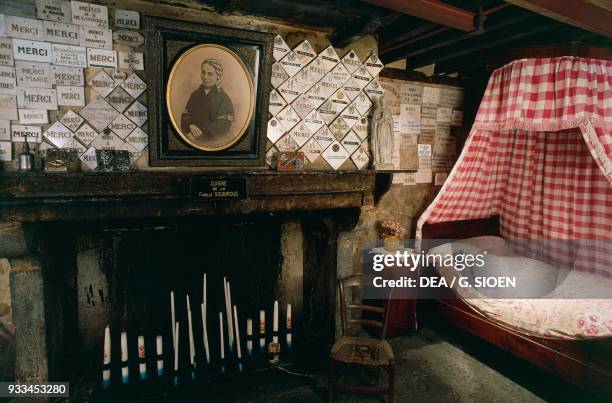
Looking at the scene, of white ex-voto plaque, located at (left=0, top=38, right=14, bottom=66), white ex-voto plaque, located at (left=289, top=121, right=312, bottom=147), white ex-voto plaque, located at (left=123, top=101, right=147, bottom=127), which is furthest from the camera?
white ex-voto plaque, located at (left=289, top=121, right=312, bottom=147)

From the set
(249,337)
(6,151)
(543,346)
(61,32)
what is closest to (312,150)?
(249,337)

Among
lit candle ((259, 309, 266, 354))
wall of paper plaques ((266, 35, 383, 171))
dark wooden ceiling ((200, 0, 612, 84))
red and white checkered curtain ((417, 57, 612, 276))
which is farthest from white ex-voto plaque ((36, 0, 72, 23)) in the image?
red and white checkered curtain ((417, 57, 612, 276))

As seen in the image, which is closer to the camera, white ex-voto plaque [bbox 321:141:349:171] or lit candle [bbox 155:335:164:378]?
lit candle [bbox 155:335:164:378]

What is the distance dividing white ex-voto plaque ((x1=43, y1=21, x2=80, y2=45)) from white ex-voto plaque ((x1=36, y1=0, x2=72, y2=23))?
33mm

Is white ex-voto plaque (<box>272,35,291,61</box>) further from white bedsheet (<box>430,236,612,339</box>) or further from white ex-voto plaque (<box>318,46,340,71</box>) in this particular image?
white bedsheet (<box>430,236,612,339</box>)

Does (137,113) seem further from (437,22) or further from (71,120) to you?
(437,22)

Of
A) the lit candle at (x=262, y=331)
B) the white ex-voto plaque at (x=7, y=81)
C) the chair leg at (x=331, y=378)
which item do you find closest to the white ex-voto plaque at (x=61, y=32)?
the white ex-voto plaque at (x=7, y=81)

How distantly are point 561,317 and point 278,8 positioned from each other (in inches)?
140

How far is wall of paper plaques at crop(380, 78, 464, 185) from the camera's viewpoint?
13.5 feet

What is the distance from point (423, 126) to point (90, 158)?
3.67 meters

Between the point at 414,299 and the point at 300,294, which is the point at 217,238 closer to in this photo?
→ the point at 300,294

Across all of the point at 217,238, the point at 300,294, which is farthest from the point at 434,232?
the point at 217,238

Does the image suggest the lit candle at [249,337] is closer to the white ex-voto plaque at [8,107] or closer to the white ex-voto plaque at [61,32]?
the white ex-voto plaque at [8,107]

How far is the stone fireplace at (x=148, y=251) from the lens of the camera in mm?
2312
